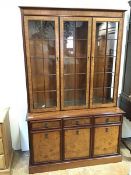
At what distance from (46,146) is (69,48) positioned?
1.29m

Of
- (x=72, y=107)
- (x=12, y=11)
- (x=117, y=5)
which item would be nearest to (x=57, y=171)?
(x=72, y=107)

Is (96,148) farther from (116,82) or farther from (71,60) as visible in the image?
(71,60)

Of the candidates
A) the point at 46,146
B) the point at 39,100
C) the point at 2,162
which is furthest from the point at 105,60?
the point at 2,162

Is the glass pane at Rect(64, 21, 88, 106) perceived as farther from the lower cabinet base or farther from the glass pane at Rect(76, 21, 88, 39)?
the lower cabinet base

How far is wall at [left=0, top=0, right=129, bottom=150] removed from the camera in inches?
89.8

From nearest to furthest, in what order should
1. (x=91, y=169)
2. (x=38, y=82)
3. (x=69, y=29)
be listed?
(x=69, y=29), (x=38, y=82), (x=91, y=169)

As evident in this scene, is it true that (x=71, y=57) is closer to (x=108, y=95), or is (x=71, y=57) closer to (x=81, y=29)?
(x=81, y=29)

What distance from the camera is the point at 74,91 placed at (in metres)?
2.42

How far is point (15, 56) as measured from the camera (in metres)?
2.40

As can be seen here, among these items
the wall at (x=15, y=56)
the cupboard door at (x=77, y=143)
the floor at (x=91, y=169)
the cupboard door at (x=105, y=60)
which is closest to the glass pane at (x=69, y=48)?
the cupboard door at (x=105, y=60)

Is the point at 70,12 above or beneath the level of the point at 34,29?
above

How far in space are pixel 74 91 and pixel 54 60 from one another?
0.51 metres

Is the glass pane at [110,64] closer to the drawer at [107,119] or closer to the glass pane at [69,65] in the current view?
the glass pane at [69,65]

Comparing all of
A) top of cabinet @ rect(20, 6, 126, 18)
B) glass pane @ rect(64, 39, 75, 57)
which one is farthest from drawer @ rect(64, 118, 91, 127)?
top of cabinet @ rect(20, 6, 126, 18)
